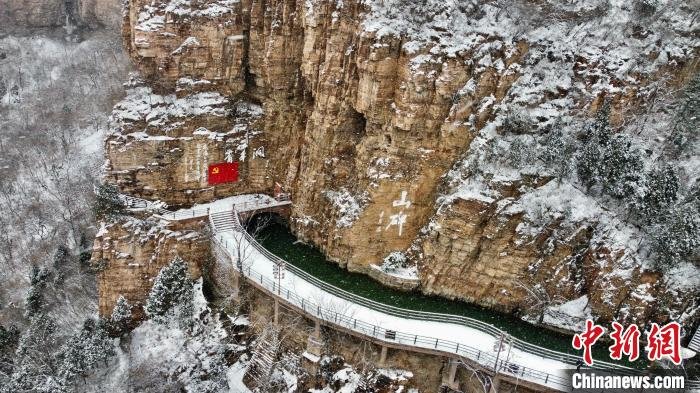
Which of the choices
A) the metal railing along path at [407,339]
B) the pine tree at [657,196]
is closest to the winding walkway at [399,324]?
the metal railing along path at [407,339]

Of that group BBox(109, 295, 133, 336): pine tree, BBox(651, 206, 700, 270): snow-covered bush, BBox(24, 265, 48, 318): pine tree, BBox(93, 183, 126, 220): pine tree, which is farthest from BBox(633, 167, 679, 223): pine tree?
BBox(24, 265, 48, 318): pine tree

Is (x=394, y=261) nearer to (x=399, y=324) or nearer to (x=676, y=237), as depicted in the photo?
(x=399, y=324)

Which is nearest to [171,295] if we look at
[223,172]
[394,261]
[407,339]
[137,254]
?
[137,254]

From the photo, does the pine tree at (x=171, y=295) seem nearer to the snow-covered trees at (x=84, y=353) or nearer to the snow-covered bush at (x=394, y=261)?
the snow-covered trees at (x=84, y=353)

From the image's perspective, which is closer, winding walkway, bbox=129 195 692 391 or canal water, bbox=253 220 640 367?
winding walkway, bbox=129 195 692 391

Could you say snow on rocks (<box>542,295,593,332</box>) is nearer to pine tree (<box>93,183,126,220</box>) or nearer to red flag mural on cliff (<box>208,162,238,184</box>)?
red flag mural on cliff (<box>208,162,238,184</box>)

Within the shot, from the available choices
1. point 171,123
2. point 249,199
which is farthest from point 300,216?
point 171,123
